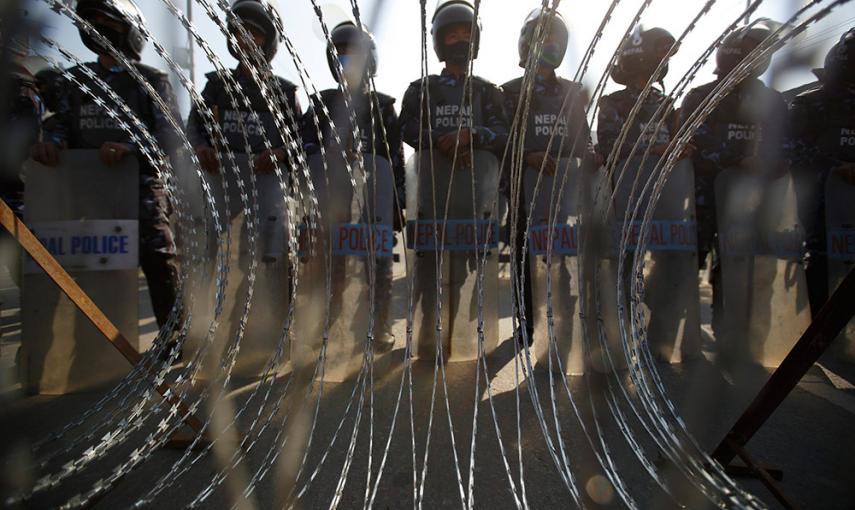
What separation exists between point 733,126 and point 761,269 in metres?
1.18

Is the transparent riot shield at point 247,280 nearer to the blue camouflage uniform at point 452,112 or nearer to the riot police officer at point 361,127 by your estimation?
the riot police officer at point 361,127

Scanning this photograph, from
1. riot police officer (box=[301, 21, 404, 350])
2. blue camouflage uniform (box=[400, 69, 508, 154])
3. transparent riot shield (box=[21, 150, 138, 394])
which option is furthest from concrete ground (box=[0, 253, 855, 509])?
blue camouflage uniform (box=[400, 69, 508, 154])

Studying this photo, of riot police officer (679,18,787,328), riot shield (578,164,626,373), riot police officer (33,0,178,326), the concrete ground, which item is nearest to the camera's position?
the concrete ground

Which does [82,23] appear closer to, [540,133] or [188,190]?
[188,190]

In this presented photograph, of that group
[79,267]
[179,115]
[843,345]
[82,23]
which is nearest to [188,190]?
[179,115]

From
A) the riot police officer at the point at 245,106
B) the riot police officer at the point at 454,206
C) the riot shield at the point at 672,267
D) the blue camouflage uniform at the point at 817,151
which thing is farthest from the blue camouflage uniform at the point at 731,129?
the riot police officer at the point at 245,106

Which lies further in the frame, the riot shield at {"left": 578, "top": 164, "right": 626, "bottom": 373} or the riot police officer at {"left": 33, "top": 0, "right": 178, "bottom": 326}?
the riot police officer at {"left": 33, "top": 0, "right": 178, "bottom": 326}

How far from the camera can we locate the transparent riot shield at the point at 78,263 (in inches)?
98.3

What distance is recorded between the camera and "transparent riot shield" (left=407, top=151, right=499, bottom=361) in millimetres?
2840

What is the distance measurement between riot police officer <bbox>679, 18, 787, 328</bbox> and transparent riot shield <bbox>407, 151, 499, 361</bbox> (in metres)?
1.75

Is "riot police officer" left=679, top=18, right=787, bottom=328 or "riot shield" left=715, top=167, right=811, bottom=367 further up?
"riot police officer" left=679, top=18, right=787, bottom=328

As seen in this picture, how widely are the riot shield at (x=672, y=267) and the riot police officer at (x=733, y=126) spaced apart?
478 millimetres

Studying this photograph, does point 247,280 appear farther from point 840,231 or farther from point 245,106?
point 840,231

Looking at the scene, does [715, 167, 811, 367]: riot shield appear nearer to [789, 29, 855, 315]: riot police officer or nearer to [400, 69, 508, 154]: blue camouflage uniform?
[789, 29, 855, 315]: riot police officer
